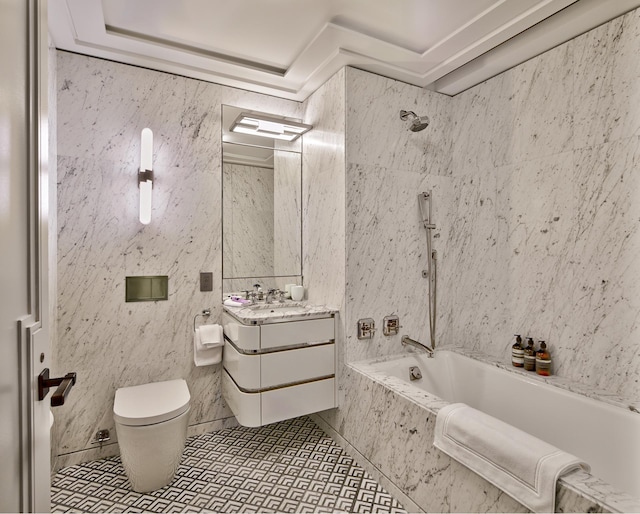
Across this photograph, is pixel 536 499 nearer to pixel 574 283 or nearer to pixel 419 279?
pixel 574 283

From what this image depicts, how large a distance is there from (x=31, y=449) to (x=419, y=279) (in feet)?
7.60

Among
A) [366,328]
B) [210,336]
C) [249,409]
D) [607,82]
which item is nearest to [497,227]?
[607,82]

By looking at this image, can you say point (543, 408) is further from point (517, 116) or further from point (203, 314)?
point (203, 314)

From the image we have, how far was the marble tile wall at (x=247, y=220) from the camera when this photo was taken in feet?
8.72

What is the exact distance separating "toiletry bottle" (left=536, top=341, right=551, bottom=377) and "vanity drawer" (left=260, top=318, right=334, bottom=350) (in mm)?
1265

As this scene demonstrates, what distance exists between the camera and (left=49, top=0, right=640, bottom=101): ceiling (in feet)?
6.07

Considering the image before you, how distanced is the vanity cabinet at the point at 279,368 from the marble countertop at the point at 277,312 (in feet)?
0.06

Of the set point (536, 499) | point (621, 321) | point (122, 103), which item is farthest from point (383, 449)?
point (122, 103)

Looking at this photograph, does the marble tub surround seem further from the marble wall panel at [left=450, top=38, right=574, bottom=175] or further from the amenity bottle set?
the marble wall panel at [left=450, top=38, right=574, bottom=175]

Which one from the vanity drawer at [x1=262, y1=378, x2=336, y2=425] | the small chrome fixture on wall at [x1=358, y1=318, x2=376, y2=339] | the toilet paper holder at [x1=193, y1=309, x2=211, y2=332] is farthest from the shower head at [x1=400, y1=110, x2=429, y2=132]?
the toilet paper holder at [x1=193, y1=309, x2=211, y2=332]

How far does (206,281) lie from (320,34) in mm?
1759

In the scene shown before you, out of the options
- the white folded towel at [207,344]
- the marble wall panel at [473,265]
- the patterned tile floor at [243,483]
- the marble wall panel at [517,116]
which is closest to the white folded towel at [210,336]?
the white folded towel at [207,344]

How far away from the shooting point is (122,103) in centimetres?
231

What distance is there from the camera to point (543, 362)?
6.89 feet
